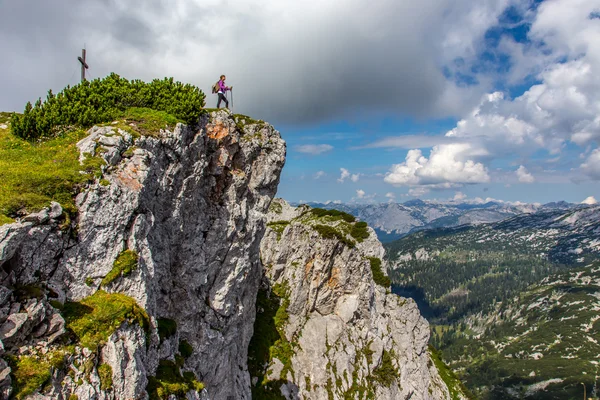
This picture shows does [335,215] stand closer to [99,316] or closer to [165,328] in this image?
[165,328]

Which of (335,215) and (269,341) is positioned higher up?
(335,215)

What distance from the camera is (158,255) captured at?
21734 mm

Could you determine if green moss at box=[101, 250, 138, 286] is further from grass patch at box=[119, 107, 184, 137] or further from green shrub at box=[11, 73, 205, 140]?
green shrub at box=[11, 73, 205, 140]

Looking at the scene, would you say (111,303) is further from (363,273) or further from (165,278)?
(363,273)

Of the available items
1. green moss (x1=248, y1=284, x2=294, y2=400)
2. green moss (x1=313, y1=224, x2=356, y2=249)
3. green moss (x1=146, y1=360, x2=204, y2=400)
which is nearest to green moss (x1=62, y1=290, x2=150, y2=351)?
green moss (x1=146, y1=360, x2=204, y2=400)

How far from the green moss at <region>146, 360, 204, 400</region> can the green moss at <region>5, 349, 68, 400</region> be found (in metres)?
4.94

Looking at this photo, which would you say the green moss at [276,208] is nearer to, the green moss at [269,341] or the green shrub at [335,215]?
the green shrub at [335,215]

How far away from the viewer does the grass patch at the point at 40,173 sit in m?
14.2

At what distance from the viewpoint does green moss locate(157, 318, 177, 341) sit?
20.4 m

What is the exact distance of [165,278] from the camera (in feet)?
76.3

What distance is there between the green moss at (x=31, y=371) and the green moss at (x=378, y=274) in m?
68.3

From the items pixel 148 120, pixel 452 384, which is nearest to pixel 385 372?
pixel 452 384

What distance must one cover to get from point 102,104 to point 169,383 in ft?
Answer: 63.2

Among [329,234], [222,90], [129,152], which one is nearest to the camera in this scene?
[129,152]
